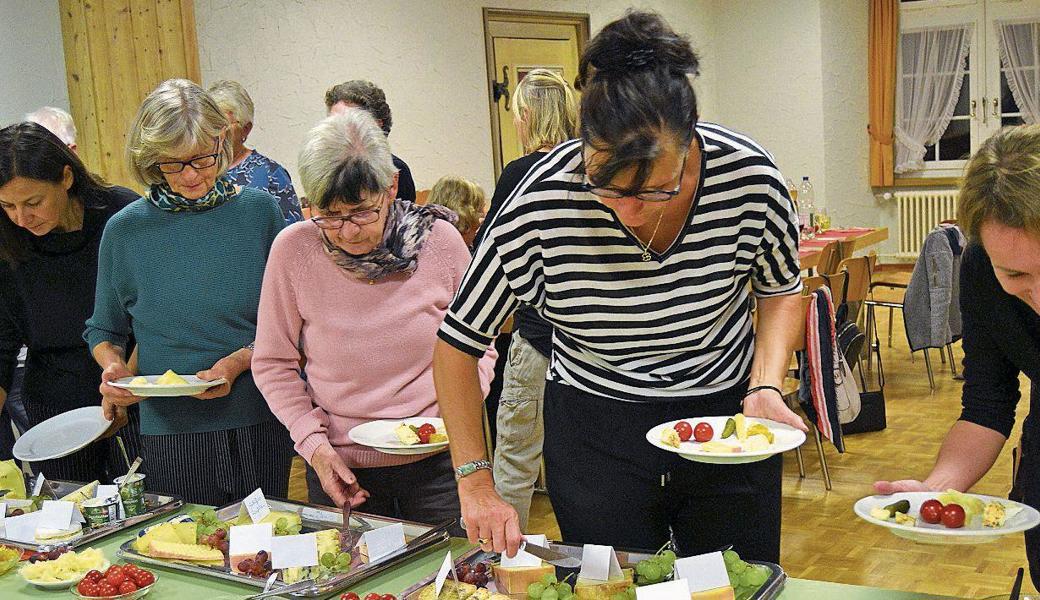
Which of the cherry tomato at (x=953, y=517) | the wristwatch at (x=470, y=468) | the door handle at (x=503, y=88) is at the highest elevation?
the door handle at (x=503, y=88)

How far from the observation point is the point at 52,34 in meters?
4.47

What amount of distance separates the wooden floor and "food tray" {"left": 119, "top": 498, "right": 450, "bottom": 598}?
1.34 meters

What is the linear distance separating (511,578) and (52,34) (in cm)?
378

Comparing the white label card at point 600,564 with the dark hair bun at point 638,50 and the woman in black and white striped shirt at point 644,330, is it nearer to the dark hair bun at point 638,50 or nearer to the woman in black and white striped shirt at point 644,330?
the woman in black and white striped shirt at point 644,330

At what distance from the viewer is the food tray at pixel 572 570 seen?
149cm

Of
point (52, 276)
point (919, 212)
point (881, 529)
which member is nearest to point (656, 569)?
point (52, 276)

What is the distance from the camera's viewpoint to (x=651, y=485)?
1.64 m

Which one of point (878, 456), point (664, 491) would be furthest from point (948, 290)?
point (664, 491)

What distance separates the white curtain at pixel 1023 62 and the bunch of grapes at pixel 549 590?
7846 millimetres

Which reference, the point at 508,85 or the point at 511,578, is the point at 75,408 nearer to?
the point at 511,578

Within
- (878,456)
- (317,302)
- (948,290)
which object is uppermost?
(317,302)

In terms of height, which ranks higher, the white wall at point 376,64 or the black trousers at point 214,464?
the white wall at point 376,64

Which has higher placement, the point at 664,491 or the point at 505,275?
the point at 505,275

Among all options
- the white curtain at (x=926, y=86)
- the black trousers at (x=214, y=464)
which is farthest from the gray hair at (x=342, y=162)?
the white curtain at (x=926, y=86)
